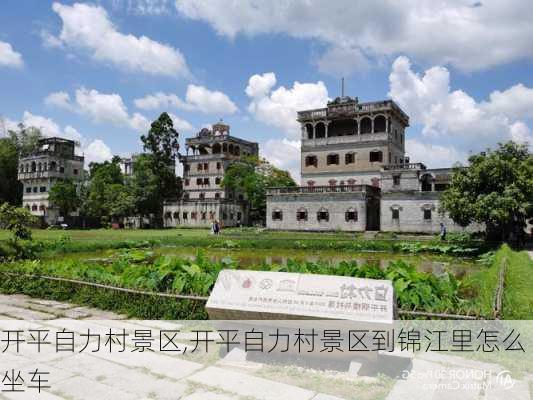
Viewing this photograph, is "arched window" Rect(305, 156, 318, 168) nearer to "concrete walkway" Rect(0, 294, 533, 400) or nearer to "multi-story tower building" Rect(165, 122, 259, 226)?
"multi-story tower building" Rect(165, 122, 259, 226)

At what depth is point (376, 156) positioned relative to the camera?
44219 millimetres

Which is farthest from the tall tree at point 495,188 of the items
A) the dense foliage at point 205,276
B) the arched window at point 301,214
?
the arched window at point 301,214

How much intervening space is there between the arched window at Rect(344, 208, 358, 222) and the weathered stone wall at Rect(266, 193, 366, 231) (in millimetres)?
123

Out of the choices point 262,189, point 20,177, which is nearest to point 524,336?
point 262,189

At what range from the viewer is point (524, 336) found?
641 cm

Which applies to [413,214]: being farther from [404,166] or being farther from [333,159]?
[333,159]

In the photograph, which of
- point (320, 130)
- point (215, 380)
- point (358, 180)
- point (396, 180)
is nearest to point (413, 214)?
point (396, 180)

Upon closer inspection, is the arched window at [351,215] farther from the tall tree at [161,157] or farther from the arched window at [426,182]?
the tall tree at [161,157]

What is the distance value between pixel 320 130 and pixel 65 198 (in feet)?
115

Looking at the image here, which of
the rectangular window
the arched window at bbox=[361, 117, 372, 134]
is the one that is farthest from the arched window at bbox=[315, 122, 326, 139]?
the rectangular window

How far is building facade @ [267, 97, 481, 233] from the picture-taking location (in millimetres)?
39531

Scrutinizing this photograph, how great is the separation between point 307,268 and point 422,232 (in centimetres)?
3075

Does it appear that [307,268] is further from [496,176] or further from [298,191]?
[298,191]

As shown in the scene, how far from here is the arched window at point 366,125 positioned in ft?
151
